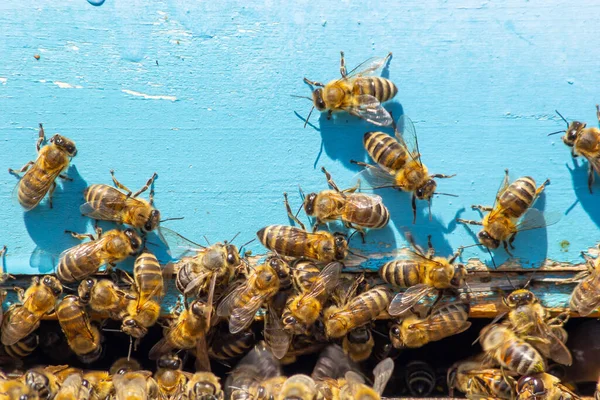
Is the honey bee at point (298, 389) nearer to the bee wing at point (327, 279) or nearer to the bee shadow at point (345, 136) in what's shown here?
the bee wing at point (327, 279)

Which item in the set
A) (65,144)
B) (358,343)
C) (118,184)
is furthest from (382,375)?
(65,144)

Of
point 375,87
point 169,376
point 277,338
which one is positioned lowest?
point 169,376

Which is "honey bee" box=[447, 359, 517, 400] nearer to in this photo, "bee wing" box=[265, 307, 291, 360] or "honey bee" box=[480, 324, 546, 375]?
"honey bee" box=[480, 324, 546, 375]

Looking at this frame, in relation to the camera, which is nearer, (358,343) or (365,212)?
(365,212)

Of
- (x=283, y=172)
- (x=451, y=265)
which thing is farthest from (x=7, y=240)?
(x=451, y=265)

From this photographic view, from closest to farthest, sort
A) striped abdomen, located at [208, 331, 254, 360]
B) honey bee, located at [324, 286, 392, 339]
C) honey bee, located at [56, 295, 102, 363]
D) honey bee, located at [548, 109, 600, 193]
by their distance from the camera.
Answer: honey bee, located at [548, 109, 600, 193], honey bee, located at [324, 286, 392, 339], honey bee, located at [56, 295, 102, 363], striped abdomen, located at [208, 331, 254, 360]

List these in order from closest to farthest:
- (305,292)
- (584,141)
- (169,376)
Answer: (584,141)
(305,292)
(169,376)

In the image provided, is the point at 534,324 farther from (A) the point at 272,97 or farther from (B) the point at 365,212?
(A) the point at 272,97

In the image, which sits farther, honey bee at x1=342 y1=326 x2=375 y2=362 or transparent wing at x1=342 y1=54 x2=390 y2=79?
honey bee at x1=342 y1=326 x2=375 y2=362

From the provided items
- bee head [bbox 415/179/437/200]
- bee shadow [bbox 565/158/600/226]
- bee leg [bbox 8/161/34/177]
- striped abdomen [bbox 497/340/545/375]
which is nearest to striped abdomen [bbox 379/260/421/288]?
bee head [bbox 415/179/437/200]
